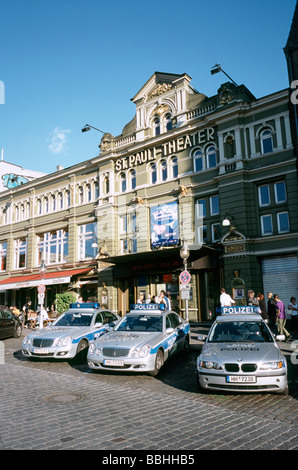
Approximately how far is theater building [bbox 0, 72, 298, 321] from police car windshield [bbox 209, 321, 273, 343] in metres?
10.6

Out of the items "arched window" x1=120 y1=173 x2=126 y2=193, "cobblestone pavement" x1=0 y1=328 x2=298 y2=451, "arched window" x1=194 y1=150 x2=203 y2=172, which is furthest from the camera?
"arched window" x1=120 y1=173 x2=126 y2=193

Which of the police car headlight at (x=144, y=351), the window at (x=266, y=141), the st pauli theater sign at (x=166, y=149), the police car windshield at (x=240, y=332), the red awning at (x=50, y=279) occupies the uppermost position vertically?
the st pauli theater sign at (x=166, y=149)

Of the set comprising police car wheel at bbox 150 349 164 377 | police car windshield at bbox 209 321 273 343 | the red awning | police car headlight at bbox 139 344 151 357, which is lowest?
police car wheel at bbox 150 349 164 377

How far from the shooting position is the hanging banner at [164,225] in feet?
75.4

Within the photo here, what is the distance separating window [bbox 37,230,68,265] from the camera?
30.1 meters

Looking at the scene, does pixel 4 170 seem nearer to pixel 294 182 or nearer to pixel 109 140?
pixel 109 140

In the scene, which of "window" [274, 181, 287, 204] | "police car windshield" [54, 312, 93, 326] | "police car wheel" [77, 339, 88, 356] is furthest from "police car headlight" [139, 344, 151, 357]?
"window" [274, 181, 287, 204]

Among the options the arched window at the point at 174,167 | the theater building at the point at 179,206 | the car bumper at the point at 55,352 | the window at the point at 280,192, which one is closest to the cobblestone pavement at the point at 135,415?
the car bumper at the point at 55,352

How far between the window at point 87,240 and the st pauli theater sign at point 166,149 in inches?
201

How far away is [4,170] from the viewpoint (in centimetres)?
4419

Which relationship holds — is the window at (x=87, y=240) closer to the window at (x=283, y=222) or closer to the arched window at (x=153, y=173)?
the arched window at (x=153, y=173)

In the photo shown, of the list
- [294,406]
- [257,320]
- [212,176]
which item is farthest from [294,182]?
[294,406]

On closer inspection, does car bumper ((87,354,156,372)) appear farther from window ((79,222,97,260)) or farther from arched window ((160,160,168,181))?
window ((79,222,97,260))

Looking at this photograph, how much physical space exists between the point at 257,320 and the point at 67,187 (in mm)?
25162
